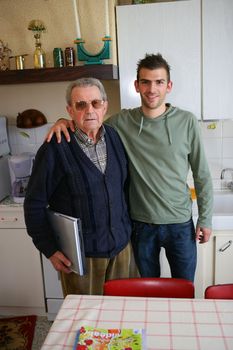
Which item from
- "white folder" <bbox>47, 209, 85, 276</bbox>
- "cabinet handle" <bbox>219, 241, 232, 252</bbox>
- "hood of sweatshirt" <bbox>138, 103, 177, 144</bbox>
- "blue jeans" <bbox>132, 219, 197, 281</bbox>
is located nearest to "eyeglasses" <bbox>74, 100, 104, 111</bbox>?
"hood of sweatshirt" <bbox>138, 103, 177, 144</bbox>

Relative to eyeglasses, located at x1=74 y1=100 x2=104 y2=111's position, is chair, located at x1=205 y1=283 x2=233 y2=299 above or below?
below

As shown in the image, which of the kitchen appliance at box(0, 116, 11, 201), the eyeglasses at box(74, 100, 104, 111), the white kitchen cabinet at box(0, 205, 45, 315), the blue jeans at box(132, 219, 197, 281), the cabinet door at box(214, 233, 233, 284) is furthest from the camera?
the kitchen appliance at box(0, 116, 11, 201)

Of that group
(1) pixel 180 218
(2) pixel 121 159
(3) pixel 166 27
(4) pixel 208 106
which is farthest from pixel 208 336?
(3) pixel 166 27

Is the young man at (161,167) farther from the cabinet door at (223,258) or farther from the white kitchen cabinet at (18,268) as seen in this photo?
the white kitchen cabinet at (18,268)

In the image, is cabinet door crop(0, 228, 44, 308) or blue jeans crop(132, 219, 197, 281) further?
cabinet door crop(0, 228, 44, 308)

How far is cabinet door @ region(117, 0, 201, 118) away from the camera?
2.04 metres

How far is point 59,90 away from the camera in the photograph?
2.58 m

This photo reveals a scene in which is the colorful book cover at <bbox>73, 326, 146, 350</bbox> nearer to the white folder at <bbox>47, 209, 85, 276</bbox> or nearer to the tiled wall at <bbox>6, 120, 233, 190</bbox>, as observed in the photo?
the white folder at <bbox>47, 209, 85, 276</bbox>

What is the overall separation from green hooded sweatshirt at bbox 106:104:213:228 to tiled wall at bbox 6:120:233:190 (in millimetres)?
900

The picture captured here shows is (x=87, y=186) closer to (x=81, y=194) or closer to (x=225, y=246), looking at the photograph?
(x=81, y=194)

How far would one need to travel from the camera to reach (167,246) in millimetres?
1746

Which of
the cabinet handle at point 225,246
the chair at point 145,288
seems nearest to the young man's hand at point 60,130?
the chair at point 145,288

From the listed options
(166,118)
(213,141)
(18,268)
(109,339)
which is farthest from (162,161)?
(18,268)

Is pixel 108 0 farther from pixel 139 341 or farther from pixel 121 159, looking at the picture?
pixel 139 341
